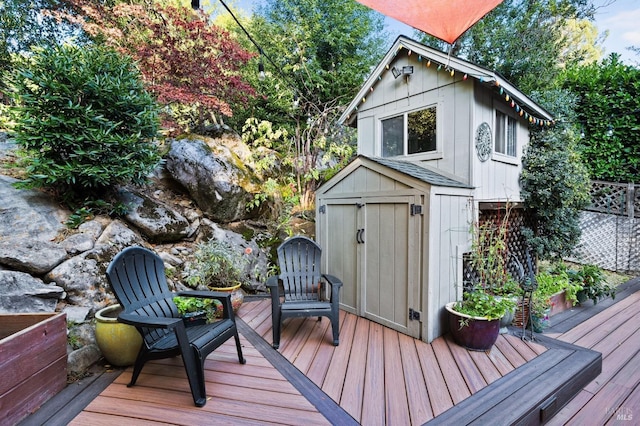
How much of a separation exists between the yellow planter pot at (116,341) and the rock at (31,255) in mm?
1039

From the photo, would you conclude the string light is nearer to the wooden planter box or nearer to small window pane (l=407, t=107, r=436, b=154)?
small window pane (l=407, t=107, r=436, b=154)

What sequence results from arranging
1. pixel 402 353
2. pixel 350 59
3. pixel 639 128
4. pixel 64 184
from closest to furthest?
pixel 402 353 → pixel 64 184 → pixel 639 128 → pixel 350 59

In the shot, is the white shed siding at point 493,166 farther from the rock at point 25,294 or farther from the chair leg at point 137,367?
the rock at point 25,294

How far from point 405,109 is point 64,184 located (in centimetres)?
442

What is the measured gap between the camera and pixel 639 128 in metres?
5.93

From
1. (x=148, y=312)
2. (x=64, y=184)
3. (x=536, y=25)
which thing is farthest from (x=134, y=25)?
(x=536, y=25)

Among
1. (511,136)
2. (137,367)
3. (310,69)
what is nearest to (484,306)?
(511,136)

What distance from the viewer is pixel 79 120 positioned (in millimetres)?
3152

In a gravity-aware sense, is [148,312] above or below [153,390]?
above

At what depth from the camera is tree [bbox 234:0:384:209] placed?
21.6 ft

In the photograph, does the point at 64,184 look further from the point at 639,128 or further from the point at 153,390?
the point at 639,128

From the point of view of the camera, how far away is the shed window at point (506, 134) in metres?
3.92

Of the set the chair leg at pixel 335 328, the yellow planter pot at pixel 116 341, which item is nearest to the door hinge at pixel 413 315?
the chair leg at pixel 335 328

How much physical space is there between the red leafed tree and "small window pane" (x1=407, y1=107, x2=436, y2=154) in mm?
3128
